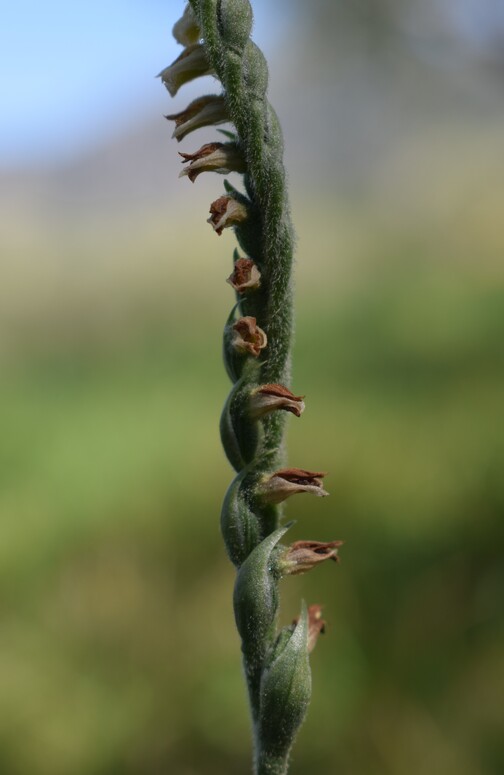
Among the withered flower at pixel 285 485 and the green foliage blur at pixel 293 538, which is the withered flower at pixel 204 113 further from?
the green foliage blur at pixel 293 538

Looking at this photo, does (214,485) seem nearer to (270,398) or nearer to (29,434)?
(29,434)

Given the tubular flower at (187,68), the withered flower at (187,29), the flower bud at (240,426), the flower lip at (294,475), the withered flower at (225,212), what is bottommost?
the flower lip at (294,475)

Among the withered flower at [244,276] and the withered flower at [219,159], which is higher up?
the withered flower at [219,159]

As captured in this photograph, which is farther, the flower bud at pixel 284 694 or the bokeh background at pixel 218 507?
the bokeh background at pixel 218 507

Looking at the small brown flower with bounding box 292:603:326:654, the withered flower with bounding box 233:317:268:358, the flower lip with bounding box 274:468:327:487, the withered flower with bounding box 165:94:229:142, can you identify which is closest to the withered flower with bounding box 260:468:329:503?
the flower lip with bounding box 274:468:327:487

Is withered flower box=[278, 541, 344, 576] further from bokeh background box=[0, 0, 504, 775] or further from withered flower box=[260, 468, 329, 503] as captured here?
bokeh background box=[0, 0, 504, 775]

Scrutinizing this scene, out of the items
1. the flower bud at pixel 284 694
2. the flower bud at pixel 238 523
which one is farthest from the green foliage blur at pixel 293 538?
the flower bud at pixel 238 523

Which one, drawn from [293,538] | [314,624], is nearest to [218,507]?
[293,538]

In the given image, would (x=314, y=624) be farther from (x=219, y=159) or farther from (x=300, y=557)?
(x=219, y=159)

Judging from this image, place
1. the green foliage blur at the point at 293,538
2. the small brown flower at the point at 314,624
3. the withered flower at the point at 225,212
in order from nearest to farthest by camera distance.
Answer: the withered flower at the point at 225,212, the small brown flower at the point at 314,624, the green foliage blur at the point at 293,538
